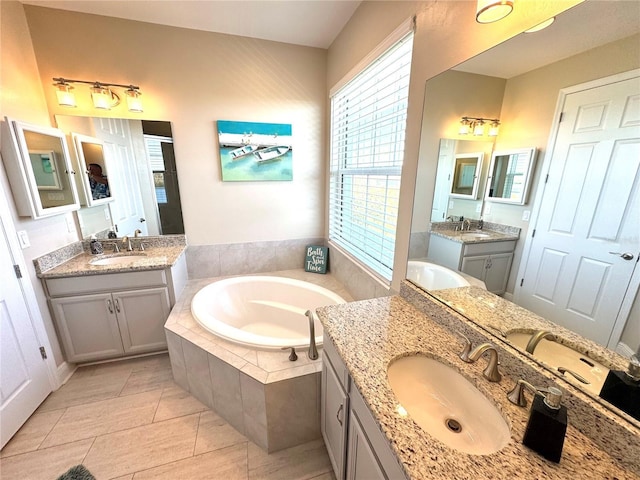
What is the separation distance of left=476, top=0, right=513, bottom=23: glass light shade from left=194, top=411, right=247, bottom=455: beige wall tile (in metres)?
2.39

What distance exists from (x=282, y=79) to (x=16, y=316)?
9.17ft

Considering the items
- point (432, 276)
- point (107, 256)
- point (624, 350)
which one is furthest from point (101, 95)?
point (624, 350)

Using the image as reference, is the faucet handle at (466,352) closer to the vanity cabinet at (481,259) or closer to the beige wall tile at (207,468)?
the vanity cabinet at (481,259)

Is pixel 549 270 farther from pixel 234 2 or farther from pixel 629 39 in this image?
pixel 234 2

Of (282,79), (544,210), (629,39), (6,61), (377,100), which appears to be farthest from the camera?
(282,79)

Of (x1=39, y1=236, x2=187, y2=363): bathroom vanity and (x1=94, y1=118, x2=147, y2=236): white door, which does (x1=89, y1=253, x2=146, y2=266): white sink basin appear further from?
(x1=94, y1=118, x2=147, y2=236): white door

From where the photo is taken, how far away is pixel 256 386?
140 centimetres

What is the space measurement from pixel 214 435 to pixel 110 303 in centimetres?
133

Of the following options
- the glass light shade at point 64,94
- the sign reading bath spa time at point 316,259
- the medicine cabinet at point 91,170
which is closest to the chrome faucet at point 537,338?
the sign reading bath spa time at point 316,259

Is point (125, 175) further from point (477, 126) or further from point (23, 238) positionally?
point (477, 126)

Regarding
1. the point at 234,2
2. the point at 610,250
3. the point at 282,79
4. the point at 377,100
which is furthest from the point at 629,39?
the point at 282,79

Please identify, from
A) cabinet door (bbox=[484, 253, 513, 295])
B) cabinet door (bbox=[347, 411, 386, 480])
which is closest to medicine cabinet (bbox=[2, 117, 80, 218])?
cabinet door (bbox=[347, 411, 386, 480])

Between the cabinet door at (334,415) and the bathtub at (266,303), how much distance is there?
2.63 feet

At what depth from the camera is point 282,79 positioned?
99.3 inches
